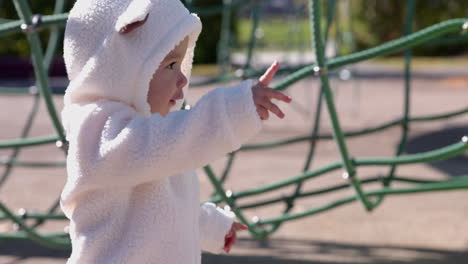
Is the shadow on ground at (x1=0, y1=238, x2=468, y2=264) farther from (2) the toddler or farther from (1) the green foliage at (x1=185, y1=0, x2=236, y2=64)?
(1) the green foliage at (x1=185, y1=0, x2=236, y2=64)

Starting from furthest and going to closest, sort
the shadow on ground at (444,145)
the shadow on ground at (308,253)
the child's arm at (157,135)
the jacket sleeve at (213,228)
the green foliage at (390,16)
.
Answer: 1. the green foliage at (390,16)
2. the shadow on ground at (444,145)
3. the shadow on ground at (308,253)
4. the jacket sleeve at (213,228)
5. the child's arm at (157,135)

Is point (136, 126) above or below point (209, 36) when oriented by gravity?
below

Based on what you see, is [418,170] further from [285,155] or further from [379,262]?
[379,262]

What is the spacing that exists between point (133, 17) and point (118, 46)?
0.07 m

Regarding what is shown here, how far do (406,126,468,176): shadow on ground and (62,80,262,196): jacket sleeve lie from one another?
3807 mm

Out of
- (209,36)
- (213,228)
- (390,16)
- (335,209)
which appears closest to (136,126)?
(213,228)

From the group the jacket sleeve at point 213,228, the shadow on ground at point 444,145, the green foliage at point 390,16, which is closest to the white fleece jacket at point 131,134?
the jacket sleeve at point 213,228

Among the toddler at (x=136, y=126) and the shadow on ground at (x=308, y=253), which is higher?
the shadow on ground at (x=308, y=253)

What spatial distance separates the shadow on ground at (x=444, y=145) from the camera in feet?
17.6

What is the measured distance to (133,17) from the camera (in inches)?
62.1

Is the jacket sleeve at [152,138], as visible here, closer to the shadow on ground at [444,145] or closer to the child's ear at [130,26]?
the child's ear at [130,26]

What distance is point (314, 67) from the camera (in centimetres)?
267

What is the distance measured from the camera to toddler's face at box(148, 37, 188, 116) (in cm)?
167

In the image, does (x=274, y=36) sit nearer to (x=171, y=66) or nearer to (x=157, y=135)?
(x=171, y=66)
